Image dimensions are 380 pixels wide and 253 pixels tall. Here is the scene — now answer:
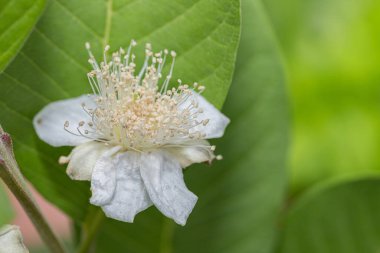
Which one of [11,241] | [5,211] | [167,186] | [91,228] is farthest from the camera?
[5,211]

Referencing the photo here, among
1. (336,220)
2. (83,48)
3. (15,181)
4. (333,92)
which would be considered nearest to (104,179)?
(15,181)

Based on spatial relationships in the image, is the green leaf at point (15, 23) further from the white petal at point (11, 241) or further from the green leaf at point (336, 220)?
the green leaf at point (336, 220)

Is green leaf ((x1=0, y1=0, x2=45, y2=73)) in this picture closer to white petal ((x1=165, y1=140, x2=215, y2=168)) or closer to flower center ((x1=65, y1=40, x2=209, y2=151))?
flower center ((x1=65, y1=40, x2=209, y2=151))

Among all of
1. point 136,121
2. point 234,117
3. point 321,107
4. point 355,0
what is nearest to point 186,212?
point 136,121

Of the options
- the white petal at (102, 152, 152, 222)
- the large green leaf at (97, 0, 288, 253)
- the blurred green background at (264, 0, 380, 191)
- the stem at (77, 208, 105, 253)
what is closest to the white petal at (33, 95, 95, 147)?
the white petal at (102, 152, 152, 222)

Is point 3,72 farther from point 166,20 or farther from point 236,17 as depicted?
point 236,17

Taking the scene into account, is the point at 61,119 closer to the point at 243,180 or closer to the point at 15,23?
the point at 15,23
